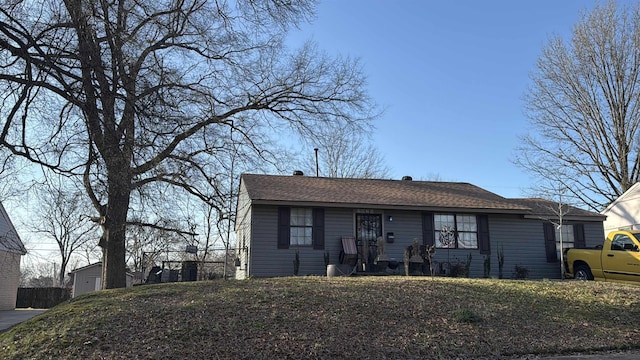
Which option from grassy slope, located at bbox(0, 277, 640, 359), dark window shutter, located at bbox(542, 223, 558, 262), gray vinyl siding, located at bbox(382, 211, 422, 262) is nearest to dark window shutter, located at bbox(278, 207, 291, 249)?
gray vinyl siding, located at bbox(382, 211, 422, 262)

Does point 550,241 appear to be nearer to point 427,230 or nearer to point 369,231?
point 427,230

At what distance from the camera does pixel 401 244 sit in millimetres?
15734

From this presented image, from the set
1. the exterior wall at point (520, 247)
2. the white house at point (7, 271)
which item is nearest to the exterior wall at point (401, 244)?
the exterior wall at point (520, 247)

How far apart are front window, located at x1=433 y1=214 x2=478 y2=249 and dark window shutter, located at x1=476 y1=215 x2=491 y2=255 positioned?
0.42ft

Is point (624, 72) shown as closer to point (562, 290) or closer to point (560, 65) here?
point (560, 65)

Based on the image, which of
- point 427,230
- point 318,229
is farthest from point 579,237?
point 318,229

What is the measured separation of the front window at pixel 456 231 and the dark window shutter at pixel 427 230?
0.63 feet

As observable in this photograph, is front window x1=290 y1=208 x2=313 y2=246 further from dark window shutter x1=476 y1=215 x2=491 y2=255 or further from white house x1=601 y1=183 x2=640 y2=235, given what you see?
white house x1=601 y1=183 x2=640 y2=235

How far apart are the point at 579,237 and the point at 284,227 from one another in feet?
34.7

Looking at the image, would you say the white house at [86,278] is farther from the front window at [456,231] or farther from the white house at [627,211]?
the white house at [627,211]

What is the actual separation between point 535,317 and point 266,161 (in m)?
10.6

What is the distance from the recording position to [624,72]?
26.2 m

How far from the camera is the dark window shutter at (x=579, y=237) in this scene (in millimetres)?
16969

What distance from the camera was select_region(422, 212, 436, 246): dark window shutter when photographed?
1587 centimetres
